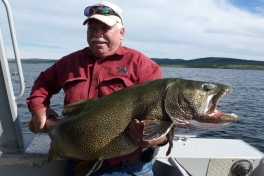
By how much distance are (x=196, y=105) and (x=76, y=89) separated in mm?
1360

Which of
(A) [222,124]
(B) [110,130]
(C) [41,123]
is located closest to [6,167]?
(C) [41,123]

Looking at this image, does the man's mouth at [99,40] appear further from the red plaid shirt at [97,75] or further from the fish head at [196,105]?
the fish head at [196,105]

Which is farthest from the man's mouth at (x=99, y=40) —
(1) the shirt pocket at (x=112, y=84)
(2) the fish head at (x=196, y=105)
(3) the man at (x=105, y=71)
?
(2) the fish head at (x=196, y=105)

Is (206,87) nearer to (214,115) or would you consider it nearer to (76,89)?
(214,115)

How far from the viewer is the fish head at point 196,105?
263 cm

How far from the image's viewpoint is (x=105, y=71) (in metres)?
3.27

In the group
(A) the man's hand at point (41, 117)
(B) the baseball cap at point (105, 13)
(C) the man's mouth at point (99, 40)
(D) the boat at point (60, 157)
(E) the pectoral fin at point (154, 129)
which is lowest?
(D) the boat at point (60, 157)

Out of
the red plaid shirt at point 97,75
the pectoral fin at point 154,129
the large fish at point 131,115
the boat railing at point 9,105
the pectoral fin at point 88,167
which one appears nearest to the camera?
the pectoral fin at point 154,129

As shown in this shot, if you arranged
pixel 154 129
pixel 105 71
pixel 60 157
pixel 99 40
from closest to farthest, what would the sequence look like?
1. pixel 154 129
2. pixel 99 40
3. pixel 105 71
4. pixel 60 157

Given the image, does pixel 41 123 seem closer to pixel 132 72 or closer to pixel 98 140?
pixel 98 140

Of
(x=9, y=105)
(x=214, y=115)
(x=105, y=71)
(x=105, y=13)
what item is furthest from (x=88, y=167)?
(x=9, y=105)

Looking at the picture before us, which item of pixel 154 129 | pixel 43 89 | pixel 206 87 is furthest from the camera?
pixel 43 89

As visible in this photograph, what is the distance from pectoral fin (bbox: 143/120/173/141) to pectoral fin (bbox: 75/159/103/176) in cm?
63

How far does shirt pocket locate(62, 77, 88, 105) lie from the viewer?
3.21 m
